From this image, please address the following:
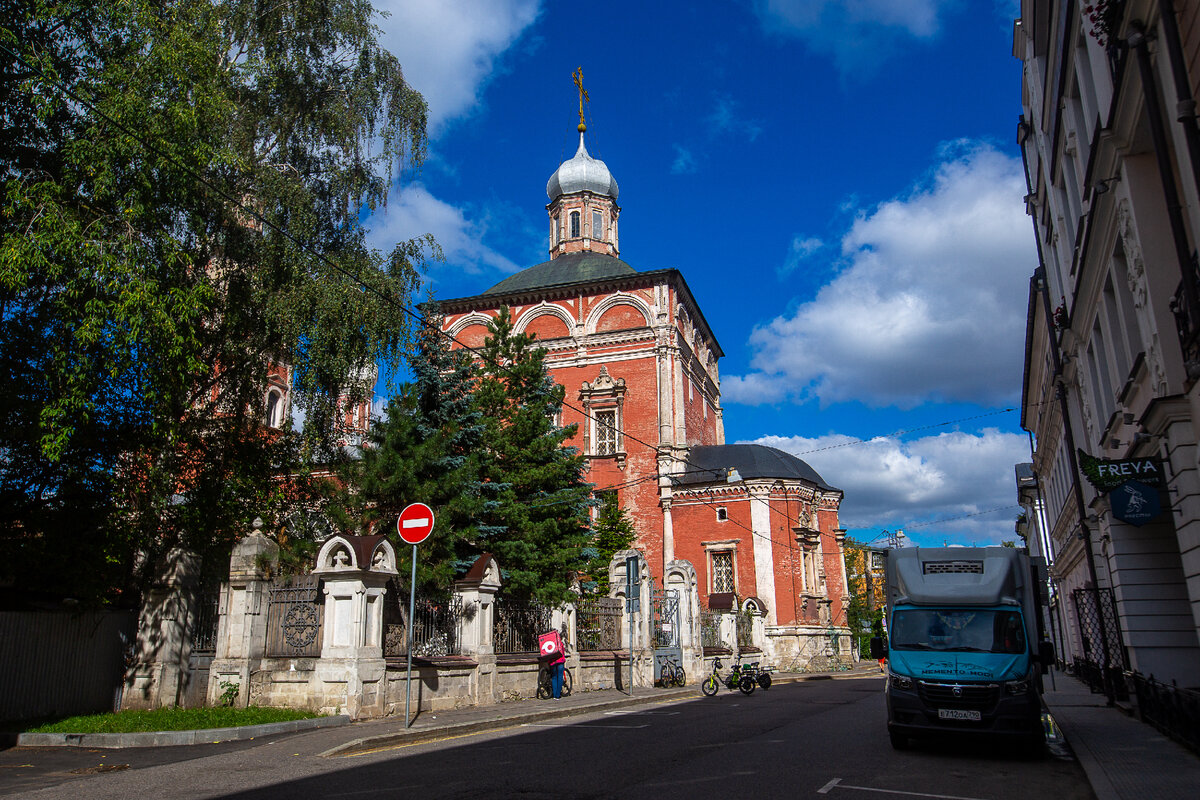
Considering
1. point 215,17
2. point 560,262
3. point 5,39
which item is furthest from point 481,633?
point 560,262

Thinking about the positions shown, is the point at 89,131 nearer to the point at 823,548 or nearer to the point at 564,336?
the point at 564,336

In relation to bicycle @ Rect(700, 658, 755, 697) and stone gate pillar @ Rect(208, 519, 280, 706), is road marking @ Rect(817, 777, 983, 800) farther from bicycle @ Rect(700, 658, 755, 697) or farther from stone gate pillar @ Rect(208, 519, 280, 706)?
bicycle @ Rect(700, 658, 755, 697)

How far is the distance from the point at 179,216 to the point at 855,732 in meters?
13.9

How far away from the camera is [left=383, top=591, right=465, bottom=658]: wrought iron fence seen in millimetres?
13594

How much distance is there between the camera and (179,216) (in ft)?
46.3

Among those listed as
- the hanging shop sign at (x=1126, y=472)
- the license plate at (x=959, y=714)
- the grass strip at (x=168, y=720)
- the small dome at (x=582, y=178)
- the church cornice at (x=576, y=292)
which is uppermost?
the small dome at (x=582, y=178)

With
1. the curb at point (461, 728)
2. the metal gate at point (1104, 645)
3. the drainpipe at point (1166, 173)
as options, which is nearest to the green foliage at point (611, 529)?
the curb at point (461, 728)

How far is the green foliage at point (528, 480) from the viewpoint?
20.1 m

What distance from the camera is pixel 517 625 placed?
674 inches

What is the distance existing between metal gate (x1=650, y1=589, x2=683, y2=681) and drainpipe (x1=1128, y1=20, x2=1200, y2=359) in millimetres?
16392

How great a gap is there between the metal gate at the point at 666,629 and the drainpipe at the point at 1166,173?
16.4m

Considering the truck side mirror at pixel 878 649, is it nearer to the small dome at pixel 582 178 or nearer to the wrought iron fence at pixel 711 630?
Result: the wrought iron fence at pixel 711 630

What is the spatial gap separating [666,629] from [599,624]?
3968mm

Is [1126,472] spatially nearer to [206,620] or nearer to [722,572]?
[206,620]
